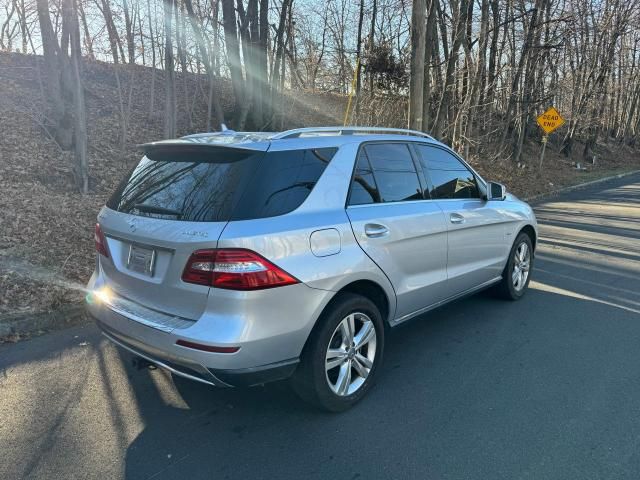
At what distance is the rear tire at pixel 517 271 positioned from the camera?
207 inches

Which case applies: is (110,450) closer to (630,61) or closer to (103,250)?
(103,250)

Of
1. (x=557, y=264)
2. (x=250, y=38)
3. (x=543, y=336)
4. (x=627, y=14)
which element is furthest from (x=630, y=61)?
(x=543, y=336)

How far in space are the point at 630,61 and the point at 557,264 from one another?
37135 mm

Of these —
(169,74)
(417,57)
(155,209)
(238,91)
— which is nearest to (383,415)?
(155,209)

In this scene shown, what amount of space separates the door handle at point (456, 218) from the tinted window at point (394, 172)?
40 cm

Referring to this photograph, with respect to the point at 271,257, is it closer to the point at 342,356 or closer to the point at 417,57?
the point at 342,356

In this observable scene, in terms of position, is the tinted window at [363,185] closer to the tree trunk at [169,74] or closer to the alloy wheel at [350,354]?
the alloy wheel at [350,354]

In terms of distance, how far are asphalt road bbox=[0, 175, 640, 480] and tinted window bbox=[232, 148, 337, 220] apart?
138cm

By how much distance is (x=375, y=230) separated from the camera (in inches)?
131

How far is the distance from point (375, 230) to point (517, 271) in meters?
2.85

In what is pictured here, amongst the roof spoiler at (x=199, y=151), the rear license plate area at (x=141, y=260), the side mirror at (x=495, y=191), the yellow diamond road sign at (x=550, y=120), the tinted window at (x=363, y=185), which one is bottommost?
the rear license plate area at (x=141, y=260)

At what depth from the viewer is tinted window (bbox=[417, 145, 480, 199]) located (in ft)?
13.7

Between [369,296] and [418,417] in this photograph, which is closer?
[418,417]

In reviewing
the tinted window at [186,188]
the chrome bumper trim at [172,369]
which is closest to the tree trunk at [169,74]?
the tinted window at [186,188]
